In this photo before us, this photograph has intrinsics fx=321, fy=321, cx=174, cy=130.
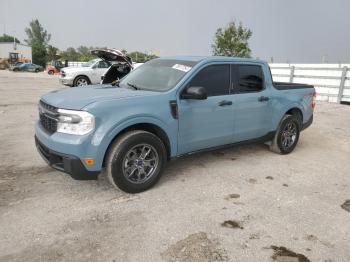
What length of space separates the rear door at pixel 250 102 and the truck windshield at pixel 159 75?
2.90 feet

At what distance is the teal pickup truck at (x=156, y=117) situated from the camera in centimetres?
354

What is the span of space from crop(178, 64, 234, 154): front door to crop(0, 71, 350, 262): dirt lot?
0.52 m

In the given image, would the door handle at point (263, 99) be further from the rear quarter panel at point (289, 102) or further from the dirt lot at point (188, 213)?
the dirt lot at point (188, 213)

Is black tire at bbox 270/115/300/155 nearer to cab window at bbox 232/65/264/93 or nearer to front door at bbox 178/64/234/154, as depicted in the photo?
cab window at bbox 232/65/264/93

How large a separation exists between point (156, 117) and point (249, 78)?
1.98 metres

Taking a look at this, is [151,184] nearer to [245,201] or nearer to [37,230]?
[245,201]

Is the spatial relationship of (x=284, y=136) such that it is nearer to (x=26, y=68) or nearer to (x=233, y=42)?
(x=233, y=42)

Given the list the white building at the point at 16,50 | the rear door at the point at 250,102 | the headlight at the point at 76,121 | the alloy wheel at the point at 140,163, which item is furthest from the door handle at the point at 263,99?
the white building at the point at 16,50

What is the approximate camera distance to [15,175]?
4.43 metres

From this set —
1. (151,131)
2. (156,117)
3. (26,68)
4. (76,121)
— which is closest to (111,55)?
(151,131)

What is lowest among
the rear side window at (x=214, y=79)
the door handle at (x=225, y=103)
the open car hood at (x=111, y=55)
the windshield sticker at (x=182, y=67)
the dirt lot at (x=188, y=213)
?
the dirt lot at (x=188, y=213)

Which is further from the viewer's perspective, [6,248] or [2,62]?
[2,62]

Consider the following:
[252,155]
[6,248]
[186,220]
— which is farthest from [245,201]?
[6,248]

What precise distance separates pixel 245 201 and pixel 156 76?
2115mm
